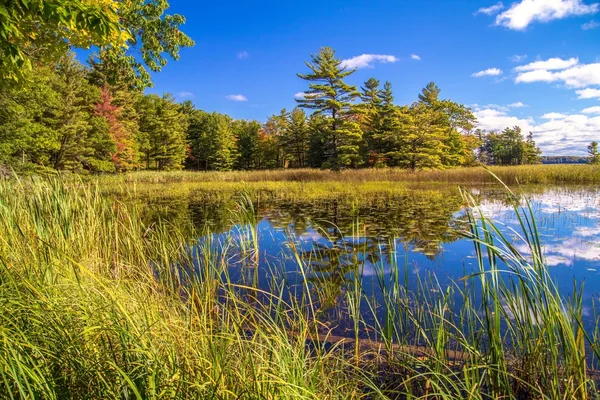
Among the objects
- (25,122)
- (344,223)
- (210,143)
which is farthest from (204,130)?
(344,223)

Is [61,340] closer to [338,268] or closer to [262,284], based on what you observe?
[262,284]

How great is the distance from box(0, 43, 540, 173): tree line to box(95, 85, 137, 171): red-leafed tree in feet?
0.29

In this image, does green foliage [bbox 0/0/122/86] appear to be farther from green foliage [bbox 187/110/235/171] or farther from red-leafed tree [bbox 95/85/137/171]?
green foliage [bbox 187/110/235/171]

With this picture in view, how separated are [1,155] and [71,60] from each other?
35.4ft

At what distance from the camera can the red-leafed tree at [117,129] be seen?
26.9 metres

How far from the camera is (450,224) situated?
23.6 ft

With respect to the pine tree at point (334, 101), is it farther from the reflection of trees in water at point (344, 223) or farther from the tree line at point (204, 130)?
the reflection of trees in water at point (344, 223)

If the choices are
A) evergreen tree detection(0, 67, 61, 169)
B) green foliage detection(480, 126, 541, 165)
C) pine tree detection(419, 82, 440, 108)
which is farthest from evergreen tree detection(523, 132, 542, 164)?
evergreen tree detection(0, 67, 61, 169)

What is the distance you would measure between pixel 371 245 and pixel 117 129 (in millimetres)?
28423

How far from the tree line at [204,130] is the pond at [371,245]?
4154mm

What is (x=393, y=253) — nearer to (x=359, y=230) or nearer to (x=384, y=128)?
(x=359, y=230)

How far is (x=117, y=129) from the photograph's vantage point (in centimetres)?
2762

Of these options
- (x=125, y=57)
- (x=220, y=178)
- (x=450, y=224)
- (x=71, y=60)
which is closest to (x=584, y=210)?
(x=450, y=224)

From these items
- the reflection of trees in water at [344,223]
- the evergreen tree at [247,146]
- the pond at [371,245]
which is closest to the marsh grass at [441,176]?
the reflection of trees in water at [344,223]
